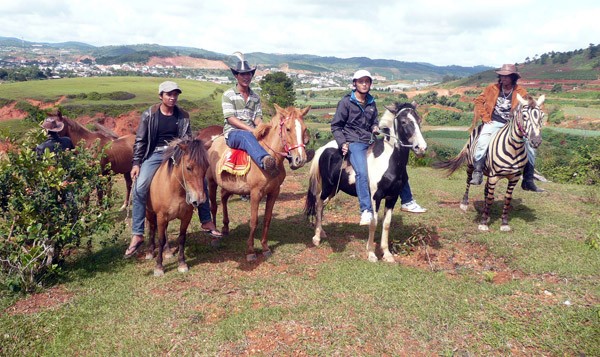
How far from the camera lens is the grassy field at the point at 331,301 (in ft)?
13.6

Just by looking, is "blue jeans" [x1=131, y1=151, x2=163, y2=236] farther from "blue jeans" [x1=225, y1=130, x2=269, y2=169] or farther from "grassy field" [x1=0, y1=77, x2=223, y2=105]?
"grassy field" [x1=0, y1=77, x2=223, y2=105]

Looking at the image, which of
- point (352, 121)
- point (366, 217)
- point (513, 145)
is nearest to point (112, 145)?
point (352, 121)

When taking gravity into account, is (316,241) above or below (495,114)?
below

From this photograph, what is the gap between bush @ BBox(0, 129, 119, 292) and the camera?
5137mm

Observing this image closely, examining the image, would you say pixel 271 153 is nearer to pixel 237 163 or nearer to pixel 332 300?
pixel 237 163

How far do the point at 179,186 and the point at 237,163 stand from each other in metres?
1.17

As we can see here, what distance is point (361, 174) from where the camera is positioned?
6121 mm

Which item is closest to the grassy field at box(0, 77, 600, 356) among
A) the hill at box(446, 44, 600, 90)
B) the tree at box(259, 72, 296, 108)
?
the tree at box(259, 72, 296, 108)

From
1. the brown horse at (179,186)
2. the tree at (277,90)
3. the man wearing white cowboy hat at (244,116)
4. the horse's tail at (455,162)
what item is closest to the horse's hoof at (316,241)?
the man wearing white cowboy hat at (244,116)

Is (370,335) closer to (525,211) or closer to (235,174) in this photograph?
(235,174)

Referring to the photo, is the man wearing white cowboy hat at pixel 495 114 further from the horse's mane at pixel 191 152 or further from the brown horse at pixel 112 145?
the brown horse at pixel 112 145

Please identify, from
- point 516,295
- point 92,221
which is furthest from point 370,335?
point 92,221

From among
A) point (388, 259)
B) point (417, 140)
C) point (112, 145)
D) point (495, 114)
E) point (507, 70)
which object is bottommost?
point (388, 259)

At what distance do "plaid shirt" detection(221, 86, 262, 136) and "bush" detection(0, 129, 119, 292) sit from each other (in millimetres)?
2436
